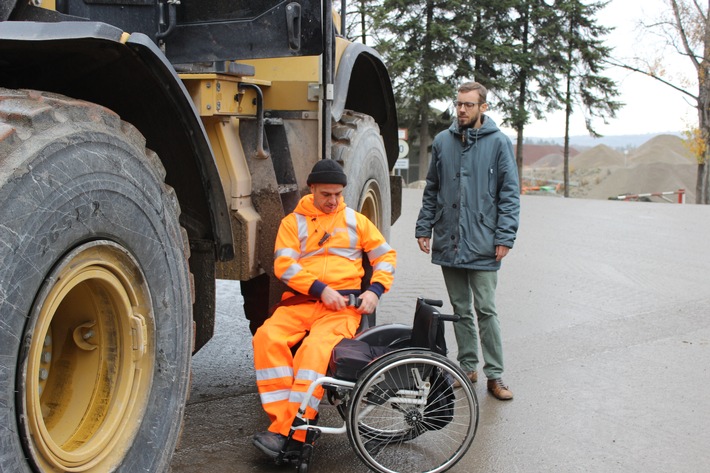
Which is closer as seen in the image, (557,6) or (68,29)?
(68,29)

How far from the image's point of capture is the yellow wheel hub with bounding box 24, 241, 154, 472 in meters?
2.84

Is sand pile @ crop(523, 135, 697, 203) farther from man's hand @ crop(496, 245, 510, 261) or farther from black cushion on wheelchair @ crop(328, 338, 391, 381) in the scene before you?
black cushion on wheelchair @ crop(328, 338, 391, 381)

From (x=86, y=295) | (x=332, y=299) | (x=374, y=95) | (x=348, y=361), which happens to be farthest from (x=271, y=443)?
(x=374, y=95)

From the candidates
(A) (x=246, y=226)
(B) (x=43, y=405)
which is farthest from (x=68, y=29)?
(A) (x=246, y=226)

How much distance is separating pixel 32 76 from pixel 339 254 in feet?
6.41

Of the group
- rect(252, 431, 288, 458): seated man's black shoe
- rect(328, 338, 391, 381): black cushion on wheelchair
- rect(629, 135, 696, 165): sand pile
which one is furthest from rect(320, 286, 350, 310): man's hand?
rect(629, 135, 696, 165): sand pile

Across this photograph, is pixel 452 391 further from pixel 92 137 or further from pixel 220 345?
pixel 220 345

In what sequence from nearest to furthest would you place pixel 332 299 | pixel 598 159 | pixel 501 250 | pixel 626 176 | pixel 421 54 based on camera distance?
pixel 332 299, pixel 501 250, pixel 421 54, pixel 626 176, pixel 598 159

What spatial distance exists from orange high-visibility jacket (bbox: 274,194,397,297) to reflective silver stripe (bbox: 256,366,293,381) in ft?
1.47

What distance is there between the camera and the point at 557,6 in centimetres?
3753

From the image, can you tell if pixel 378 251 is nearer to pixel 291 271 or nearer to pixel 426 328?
pixel 291 271

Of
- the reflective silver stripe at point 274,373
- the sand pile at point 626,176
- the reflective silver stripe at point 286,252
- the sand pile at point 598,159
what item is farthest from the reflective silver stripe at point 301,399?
the sand pile at point 598,159

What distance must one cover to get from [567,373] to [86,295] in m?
3.66

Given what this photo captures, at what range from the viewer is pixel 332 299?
14.3 ft
